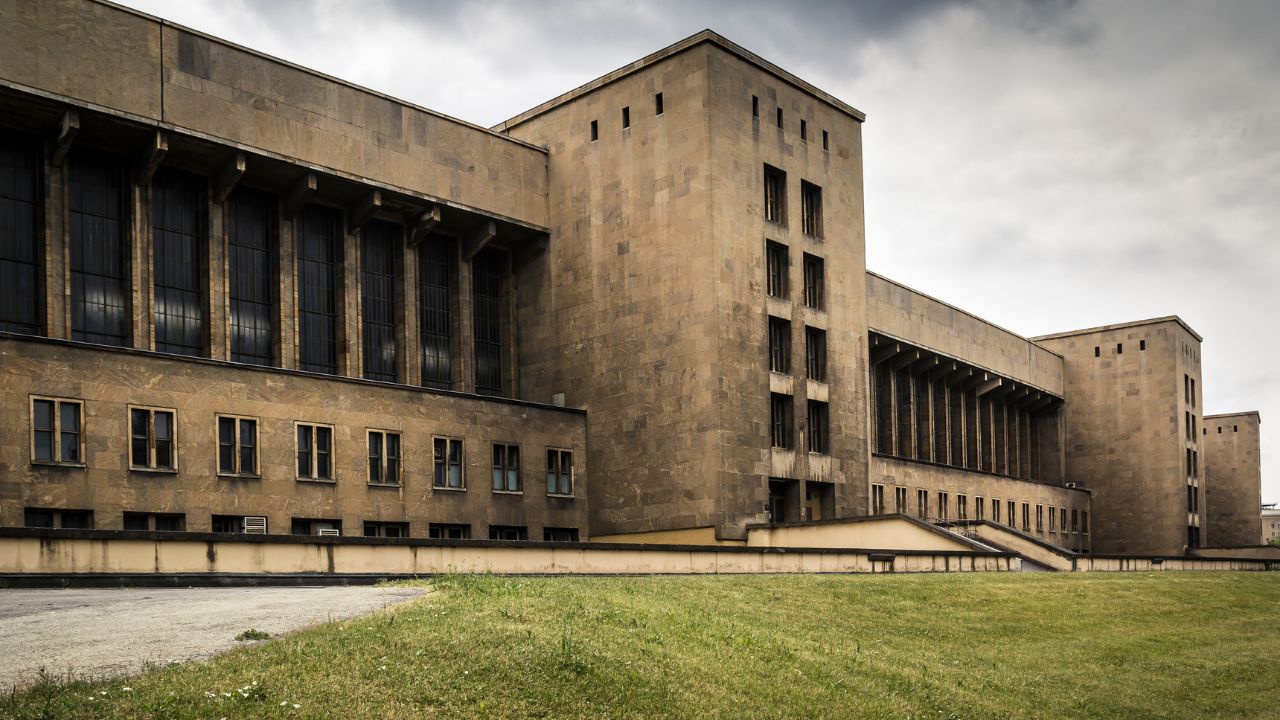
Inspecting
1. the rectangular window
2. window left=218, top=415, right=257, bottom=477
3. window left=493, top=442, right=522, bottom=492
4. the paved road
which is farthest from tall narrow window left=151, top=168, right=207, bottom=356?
the rectangular window

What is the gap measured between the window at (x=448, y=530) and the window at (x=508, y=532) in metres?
1.11

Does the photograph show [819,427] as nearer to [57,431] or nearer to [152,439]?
[152,439]

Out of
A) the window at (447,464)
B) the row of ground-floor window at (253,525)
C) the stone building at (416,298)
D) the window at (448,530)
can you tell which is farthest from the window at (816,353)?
the window at (448,530)

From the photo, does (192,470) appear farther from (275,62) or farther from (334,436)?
(275,62)

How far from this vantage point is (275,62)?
42.5 meters

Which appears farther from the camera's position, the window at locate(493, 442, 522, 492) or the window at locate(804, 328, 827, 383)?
the window at locate(804, 328, 827, 383)

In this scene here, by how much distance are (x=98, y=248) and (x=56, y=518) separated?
31.2ft

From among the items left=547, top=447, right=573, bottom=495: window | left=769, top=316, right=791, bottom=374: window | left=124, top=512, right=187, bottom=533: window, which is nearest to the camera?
left=124, top=512, right=187, bottom=533: window

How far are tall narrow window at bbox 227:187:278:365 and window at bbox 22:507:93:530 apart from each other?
363 inches

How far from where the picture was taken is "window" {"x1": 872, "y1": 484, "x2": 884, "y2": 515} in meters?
63.8

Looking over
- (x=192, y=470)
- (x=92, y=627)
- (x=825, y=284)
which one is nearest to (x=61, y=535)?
(x=92, y=627)

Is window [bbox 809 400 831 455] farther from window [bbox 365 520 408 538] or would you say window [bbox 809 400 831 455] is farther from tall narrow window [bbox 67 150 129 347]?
tall narrow window [bbox 67 150 129 347]

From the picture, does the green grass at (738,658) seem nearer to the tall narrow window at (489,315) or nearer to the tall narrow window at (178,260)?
the tall narrow window at (178,260)

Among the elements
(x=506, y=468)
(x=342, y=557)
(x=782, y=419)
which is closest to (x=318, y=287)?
(x=506, y=468)
